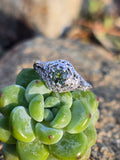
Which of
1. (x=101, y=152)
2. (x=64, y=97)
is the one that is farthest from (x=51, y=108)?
(x=101, y=152)

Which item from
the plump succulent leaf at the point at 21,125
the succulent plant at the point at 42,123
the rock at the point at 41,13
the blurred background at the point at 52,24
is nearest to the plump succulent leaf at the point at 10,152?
the succulent plant at the point at 42,123

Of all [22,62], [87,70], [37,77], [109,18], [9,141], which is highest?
[109,18]

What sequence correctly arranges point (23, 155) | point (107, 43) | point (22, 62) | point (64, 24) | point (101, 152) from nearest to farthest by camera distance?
point (23, 155) < point (101, 152) < point (22, 62) < point (107, 43) < point (64, 24)

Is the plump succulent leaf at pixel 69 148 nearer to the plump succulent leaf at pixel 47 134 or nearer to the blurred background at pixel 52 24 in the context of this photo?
the plump succulent leaf at pixel 47 134

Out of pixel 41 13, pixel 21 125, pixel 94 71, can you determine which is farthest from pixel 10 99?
pixel 41 13

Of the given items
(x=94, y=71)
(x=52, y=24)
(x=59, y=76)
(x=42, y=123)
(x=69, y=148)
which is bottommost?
(x=69, y=148)

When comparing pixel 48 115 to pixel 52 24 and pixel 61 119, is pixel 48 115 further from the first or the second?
pixel 52 24

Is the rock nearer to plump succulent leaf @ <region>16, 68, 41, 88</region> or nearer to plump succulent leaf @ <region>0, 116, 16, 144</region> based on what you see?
plump succulent leaf @ <region>16, 68, 41, 88</region>

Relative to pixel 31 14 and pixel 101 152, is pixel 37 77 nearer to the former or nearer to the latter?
pixel 101 152
